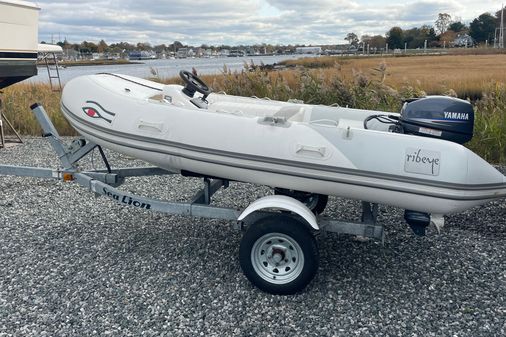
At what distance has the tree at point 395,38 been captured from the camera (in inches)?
1518

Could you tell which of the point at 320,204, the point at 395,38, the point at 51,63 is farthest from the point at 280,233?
the point at 395,38

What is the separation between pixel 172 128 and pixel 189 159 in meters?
0.28

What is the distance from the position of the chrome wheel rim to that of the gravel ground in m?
0.16

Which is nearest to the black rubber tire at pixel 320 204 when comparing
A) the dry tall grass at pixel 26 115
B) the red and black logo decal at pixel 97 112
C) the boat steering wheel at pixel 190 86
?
the boat steering wheel at pixel 190 86

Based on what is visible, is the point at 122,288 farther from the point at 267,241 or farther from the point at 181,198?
the point at 181,198

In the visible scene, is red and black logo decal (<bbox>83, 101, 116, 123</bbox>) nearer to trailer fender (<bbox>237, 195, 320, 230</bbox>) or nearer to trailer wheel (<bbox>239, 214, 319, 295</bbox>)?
trailer fender (<bbox>237, 195, 320, 230</bbox>)

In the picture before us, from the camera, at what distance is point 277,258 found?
142 inches

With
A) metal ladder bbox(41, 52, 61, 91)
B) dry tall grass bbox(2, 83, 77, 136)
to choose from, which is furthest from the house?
dry tall grass bbox(2, 83, 77, 136)

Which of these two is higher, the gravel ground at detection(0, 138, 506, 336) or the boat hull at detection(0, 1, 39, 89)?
the boat hull at detection(0, 1, 39, 89)

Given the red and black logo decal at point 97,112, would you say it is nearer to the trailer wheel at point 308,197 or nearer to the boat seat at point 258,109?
the boat seat at point 258,109

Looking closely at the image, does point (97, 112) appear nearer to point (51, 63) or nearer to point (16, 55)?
point (16, 55)

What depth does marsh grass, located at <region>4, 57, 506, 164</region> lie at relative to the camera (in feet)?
23.8

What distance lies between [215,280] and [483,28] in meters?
43.0

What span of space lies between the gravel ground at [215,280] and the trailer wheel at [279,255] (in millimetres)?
110
